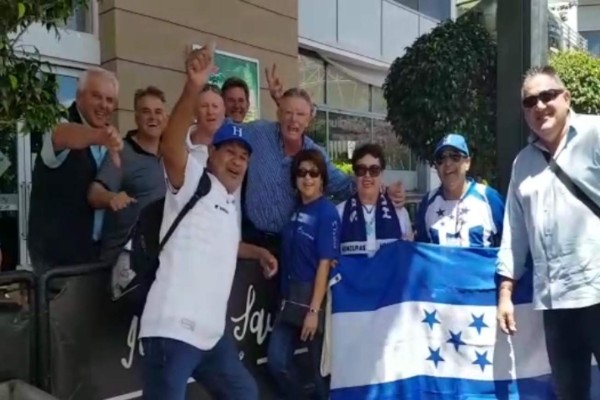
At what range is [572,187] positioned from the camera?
3363 mm

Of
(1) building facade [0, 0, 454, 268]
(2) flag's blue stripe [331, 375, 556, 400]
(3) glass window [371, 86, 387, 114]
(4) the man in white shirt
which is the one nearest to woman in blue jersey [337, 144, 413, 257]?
(2) flag's blue stripe [331, 375, 556, 400]

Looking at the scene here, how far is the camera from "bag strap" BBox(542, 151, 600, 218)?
10.9 feet

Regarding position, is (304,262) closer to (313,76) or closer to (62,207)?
(62,207)

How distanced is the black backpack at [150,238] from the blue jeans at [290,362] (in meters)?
1.10

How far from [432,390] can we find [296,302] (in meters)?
0.92

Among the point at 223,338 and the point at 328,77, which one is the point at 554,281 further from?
the point at 328,77

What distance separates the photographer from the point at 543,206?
135 inches

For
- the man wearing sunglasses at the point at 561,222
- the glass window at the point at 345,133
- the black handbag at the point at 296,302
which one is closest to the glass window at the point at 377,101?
the glass window at the point at 345,133

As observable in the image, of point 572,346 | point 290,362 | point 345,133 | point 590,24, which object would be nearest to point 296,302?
point 290,362

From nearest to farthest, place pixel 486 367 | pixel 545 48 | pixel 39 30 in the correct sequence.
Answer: pixel 486 367
pixel 545 48
pixel 39 30

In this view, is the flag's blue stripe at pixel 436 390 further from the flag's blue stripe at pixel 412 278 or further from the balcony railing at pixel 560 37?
the balcony railing at pixel 560 37

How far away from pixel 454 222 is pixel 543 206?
2.53 ft

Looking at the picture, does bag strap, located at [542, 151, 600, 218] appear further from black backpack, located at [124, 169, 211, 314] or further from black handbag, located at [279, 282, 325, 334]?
black backpack, located at [124, 169, 211, 314]

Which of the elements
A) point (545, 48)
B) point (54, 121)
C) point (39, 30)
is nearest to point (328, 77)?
point (39, 30)
